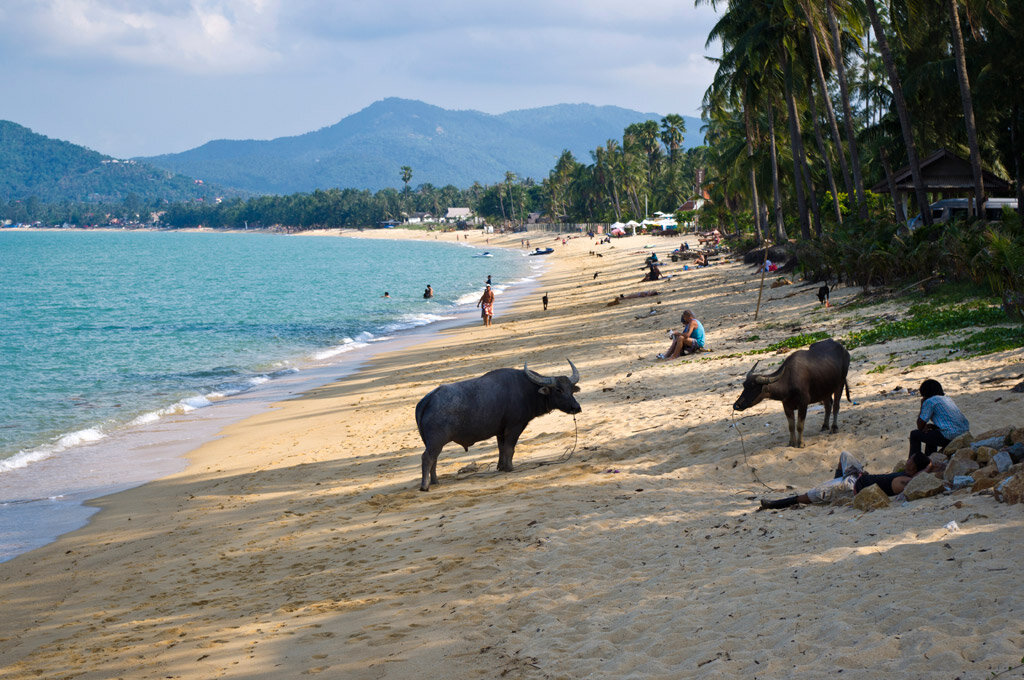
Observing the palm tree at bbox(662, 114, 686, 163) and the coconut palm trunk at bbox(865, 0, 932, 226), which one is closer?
the coconut palm trunk at bbox(865, 0, 932, 226)

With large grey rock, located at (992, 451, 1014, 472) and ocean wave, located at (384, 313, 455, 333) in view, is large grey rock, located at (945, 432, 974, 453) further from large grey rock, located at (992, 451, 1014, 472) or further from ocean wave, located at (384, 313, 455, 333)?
ocean wave, located at (384, 313, 455, 333)

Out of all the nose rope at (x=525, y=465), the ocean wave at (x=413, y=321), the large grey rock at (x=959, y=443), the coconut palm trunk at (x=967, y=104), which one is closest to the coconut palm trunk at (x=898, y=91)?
the coconut palm trunk at (x=967, y=104)

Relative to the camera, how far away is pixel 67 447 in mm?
18812

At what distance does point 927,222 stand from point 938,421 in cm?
1961

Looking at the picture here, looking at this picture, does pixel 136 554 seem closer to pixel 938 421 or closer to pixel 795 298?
pixel 938 421

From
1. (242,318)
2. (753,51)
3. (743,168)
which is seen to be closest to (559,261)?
(743,168)

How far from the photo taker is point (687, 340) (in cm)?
1933

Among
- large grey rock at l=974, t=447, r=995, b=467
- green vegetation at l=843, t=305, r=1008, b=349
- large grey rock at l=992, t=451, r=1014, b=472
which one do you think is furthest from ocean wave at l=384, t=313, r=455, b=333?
large grey rock at l=992, t=451, r=1014, b=472

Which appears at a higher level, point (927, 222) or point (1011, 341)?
point (927, 222)

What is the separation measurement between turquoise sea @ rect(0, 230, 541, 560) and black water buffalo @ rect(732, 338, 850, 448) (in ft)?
34.6

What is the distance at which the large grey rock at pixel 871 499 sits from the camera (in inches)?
320

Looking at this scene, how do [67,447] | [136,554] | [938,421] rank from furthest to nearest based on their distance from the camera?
[67,447]
[136,554]
[938,421]

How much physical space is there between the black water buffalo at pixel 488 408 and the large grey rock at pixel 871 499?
4.59 metres

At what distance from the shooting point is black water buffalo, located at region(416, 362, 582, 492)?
11.9 meters
